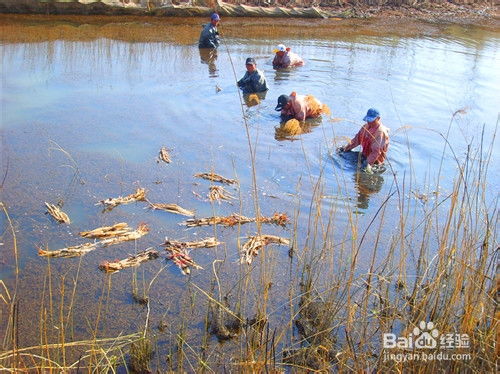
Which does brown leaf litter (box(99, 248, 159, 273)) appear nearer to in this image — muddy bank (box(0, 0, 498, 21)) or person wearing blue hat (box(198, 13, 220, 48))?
person wearing blue hat (box(198, 13, 220, 48))

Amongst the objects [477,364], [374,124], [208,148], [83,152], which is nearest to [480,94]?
[374,124]

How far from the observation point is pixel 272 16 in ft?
61.1

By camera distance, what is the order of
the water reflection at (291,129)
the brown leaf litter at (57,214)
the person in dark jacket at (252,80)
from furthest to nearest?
1. the person in dark jacket at (252,80)
2. the water reflection at (291,129)
3. the brown leaf litter at (57,214)

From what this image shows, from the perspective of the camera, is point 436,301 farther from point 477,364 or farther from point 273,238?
point 273,238

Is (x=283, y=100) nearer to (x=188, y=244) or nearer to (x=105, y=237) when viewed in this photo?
(x=188, y=244)

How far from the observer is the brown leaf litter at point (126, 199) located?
6668mm

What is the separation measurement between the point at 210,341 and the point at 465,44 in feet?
50.1

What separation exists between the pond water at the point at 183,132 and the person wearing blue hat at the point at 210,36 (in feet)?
1.29

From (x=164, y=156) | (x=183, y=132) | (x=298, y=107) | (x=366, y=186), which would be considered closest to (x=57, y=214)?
(x=164, y=156)

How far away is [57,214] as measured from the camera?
20.7ft

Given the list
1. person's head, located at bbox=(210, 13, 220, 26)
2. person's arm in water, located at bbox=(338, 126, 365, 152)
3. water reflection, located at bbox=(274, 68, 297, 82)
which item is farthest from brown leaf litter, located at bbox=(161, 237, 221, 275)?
person's head, located at bbox=(210, 13, 220, 26)

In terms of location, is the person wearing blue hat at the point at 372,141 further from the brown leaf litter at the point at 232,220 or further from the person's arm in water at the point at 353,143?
the brown leaf litter at the point at 232,220

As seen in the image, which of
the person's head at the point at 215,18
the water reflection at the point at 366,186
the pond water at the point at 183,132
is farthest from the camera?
the person's head at the point at 215,18

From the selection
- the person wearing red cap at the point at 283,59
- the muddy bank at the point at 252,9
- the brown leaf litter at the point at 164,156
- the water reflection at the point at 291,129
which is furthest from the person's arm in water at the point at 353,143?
the muddy bank at the point at 252,9
